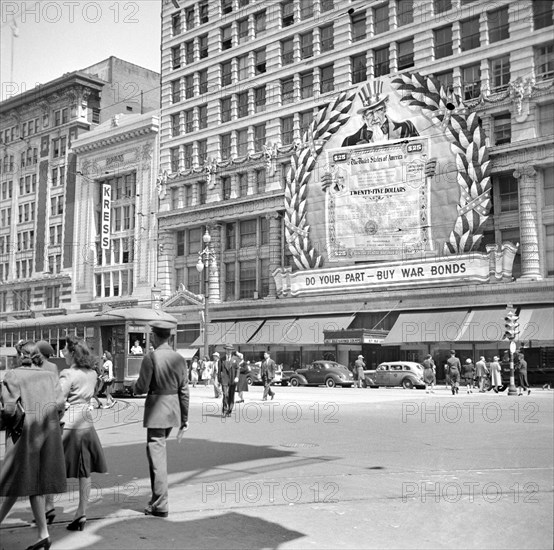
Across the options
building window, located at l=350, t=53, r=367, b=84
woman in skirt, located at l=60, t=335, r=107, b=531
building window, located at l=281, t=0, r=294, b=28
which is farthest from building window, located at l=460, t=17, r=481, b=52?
woman in skirt, located at l=60, t=335, r=107, b=531

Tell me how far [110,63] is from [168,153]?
55.9 ft

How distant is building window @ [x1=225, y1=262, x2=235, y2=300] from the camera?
52.2 meters

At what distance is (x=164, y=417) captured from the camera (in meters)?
7.45

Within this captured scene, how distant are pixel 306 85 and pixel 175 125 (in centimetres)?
1320

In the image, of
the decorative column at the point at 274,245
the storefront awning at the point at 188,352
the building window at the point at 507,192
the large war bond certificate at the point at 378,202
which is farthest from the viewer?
the storefront awning at the point at 188,352

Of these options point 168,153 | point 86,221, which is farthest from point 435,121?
point 86,221

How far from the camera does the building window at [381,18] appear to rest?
145 feet

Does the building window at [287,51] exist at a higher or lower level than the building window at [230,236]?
higher

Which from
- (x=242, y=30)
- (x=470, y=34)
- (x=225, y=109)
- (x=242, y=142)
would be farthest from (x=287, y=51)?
(x=470, y=34)

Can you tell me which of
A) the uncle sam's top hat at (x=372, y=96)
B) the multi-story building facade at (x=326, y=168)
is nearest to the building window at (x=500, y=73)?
the multi-story building facade at (x=326, y=168)

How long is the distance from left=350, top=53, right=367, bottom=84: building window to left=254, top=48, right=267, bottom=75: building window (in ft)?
26.6

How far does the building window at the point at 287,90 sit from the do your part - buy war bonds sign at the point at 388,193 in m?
3.78

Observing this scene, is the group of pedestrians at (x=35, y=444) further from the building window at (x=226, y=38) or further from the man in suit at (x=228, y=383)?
the building window at (x=226, y=38)

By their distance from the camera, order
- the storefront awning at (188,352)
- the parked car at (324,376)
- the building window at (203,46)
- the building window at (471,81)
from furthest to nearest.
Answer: the building window at (203,46), the storefront awning at (188,352), the building window at (471,81), the parked car at (324,376)
